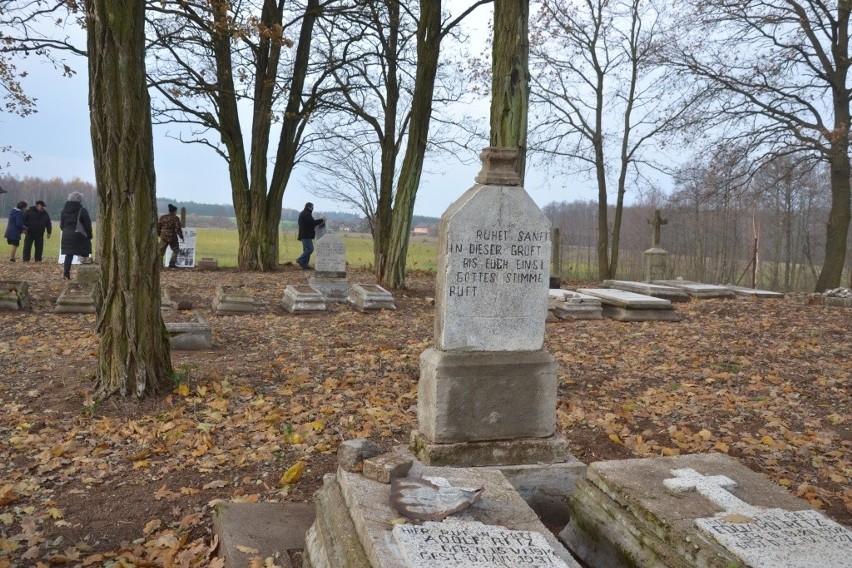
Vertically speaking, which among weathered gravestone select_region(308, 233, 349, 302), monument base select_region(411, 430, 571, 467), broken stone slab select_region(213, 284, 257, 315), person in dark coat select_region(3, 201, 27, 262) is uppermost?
person in dark coat select_region(3, 201, 27, 262)

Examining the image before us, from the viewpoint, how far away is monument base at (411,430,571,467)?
186 inches

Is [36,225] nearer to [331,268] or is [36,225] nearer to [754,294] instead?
[331,268]

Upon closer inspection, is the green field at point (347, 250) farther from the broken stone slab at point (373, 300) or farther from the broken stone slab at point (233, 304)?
the broken stone slab at point (233, 304)

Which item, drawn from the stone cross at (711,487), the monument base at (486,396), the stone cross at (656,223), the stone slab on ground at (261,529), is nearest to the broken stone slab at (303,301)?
the monument base at (486,396)

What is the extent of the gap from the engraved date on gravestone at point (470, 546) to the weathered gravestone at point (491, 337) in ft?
4.81

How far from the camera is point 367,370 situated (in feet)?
27.6

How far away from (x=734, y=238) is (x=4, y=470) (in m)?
34.2

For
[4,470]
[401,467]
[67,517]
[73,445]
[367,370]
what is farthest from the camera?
[367,370]

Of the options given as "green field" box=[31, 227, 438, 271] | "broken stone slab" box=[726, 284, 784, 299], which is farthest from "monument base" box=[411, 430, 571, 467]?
"green field" box=[31, 227, 438, 271]

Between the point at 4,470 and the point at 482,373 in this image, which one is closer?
the point at 482,373

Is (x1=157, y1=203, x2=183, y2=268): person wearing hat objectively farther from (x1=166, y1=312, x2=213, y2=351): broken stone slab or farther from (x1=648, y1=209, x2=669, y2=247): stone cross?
(x1=648, y1=209, x2=669, y2=247): stone cross

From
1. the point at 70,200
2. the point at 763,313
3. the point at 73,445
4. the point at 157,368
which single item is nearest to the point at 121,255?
the point at 157,368

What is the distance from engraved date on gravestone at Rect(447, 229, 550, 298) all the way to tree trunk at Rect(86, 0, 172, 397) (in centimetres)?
351

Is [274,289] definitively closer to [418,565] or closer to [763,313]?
[763,313]
